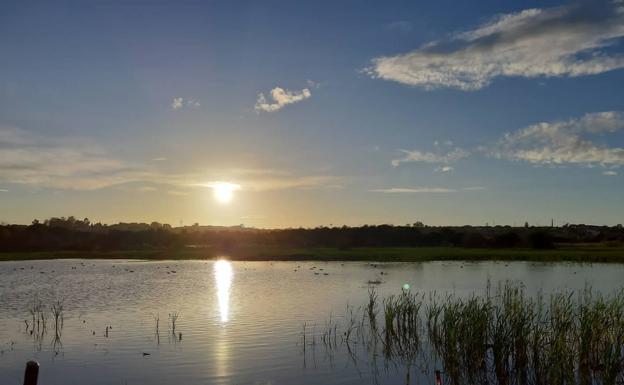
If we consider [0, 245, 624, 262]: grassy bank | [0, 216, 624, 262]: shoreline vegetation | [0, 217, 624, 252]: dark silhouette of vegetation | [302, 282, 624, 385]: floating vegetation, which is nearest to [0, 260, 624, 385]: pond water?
[302, 282, 624, 385]: floating vegetation

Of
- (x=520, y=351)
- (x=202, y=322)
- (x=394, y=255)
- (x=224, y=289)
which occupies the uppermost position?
(x=394, y=255)

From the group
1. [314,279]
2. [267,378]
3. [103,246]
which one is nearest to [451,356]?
[267,378]

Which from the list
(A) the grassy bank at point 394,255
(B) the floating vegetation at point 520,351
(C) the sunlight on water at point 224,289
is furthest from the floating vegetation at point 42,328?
(A) the grassy bank at point 394,255

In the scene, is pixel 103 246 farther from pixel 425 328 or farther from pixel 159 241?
pixel 425 328

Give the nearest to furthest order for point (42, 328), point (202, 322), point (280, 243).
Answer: point (42, 328) → point (202, 322) → point (280, 243)

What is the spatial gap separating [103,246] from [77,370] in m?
111

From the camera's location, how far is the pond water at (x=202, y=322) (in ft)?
70.1

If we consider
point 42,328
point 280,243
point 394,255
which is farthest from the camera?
point 280,243

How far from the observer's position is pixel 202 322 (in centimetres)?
3259

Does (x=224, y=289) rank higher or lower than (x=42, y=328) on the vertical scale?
higher

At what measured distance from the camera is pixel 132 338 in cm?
2762

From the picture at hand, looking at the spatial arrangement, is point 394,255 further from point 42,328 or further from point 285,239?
point 42,328

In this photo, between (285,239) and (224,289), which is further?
(285,239)

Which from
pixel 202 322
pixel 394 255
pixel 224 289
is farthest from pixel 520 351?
pixel 394 255
